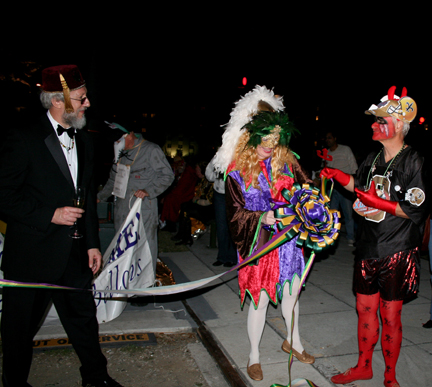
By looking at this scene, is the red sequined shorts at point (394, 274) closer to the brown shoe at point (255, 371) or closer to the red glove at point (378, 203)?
the red glove at point (378, 203)

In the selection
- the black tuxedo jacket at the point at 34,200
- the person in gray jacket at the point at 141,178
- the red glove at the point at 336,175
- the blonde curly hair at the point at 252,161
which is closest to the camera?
the black tuxedo jacket at the point at 34,200

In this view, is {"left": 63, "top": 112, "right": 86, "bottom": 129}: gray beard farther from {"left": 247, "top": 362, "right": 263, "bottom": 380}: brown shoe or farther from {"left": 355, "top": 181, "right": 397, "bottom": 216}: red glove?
{"left": 247, "top": 362, "right": 263, "bottom": 380}: brown shoe

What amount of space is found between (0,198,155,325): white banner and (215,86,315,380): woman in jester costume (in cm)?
158

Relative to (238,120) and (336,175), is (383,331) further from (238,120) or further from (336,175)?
(238,120)

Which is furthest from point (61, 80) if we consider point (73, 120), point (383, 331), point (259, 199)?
point (383, 331)

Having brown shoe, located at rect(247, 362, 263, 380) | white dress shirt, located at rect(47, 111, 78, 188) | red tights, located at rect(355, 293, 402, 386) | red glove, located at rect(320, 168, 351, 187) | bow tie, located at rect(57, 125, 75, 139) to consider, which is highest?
bow tie, located at rect(57, 125, 75, 139)

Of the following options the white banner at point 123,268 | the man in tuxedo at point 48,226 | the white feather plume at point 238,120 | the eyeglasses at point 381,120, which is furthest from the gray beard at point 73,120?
the eyeglasses at point 381,120

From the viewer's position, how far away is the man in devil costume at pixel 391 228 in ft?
9.17

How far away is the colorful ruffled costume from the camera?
121 inches

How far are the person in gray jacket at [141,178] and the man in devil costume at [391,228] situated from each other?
238cm

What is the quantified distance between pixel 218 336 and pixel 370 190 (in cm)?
209

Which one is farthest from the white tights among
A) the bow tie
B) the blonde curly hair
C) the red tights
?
the bow tie

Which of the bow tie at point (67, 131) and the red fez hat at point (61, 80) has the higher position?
the red fez hat at point (61, 80)

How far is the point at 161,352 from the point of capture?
3.62 metres
